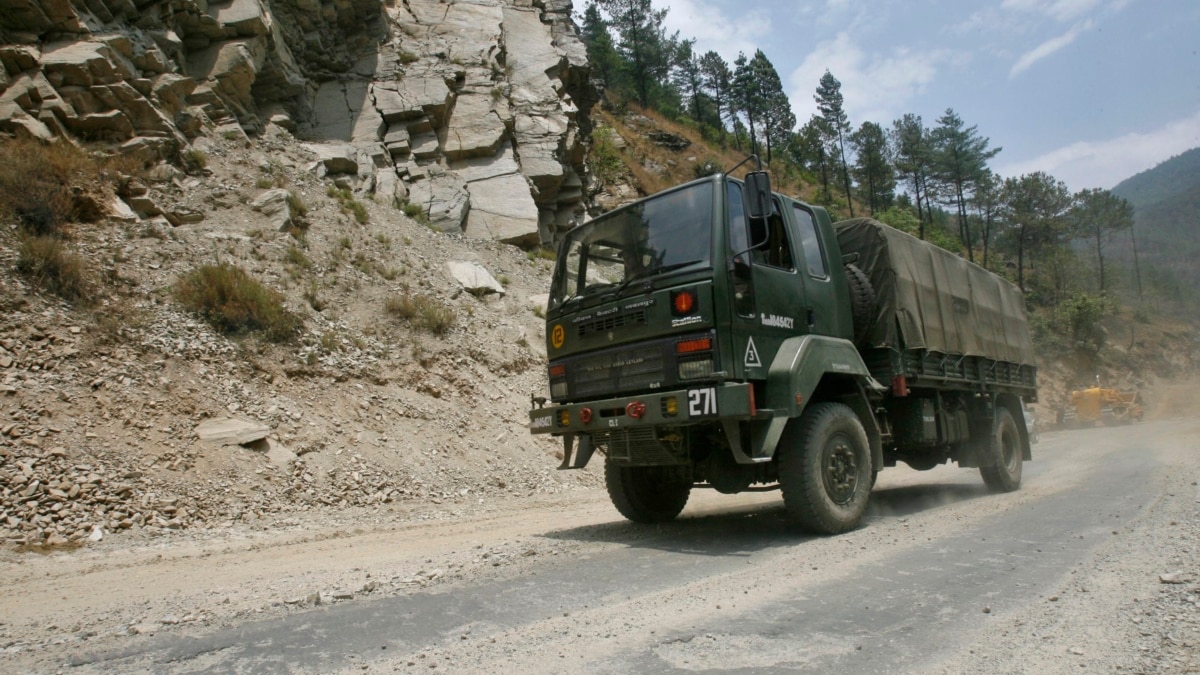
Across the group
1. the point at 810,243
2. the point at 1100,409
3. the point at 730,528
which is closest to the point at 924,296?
the point at 810,243

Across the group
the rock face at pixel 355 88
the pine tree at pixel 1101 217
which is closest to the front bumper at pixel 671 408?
the rock face at pixel 355 88

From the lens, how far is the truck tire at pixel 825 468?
623cm

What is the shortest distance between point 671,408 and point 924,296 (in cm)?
438

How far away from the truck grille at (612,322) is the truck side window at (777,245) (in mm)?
1278

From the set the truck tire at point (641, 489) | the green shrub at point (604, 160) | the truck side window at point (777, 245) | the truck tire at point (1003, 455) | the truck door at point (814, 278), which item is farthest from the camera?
the green shrub at point (604, 160)

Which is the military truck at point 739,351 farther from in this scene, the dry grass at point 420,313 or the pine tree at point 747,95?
the pine tree at point 747,95

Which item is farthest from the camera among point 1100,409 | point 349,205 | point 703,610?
point 1100,409

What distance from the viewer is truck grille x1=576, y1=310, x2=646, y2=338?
6215mm

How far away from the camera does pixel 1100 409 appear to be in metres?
32.5

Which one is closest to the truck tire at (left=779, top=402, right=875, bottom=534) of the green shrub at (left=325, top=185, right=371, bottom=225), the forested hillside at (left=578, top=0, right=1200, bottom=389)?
the green shrub at (left=325, top=185, right=371, bottom=225)

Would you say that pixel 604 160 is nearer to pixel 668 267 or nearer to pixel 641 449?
pixel 668 267

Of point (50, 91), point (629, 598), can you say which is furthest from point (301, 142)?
point (629, 598)

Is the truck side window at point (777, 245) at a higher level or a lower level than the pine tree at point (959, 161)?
lower

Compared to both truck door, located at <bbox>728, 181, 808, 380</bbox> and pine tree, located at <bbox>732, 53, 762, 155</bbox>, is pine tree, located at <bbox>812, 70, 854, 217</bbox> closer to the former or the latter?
pine tree, located at <bbox>732, 53, 762, 155</bbox>
